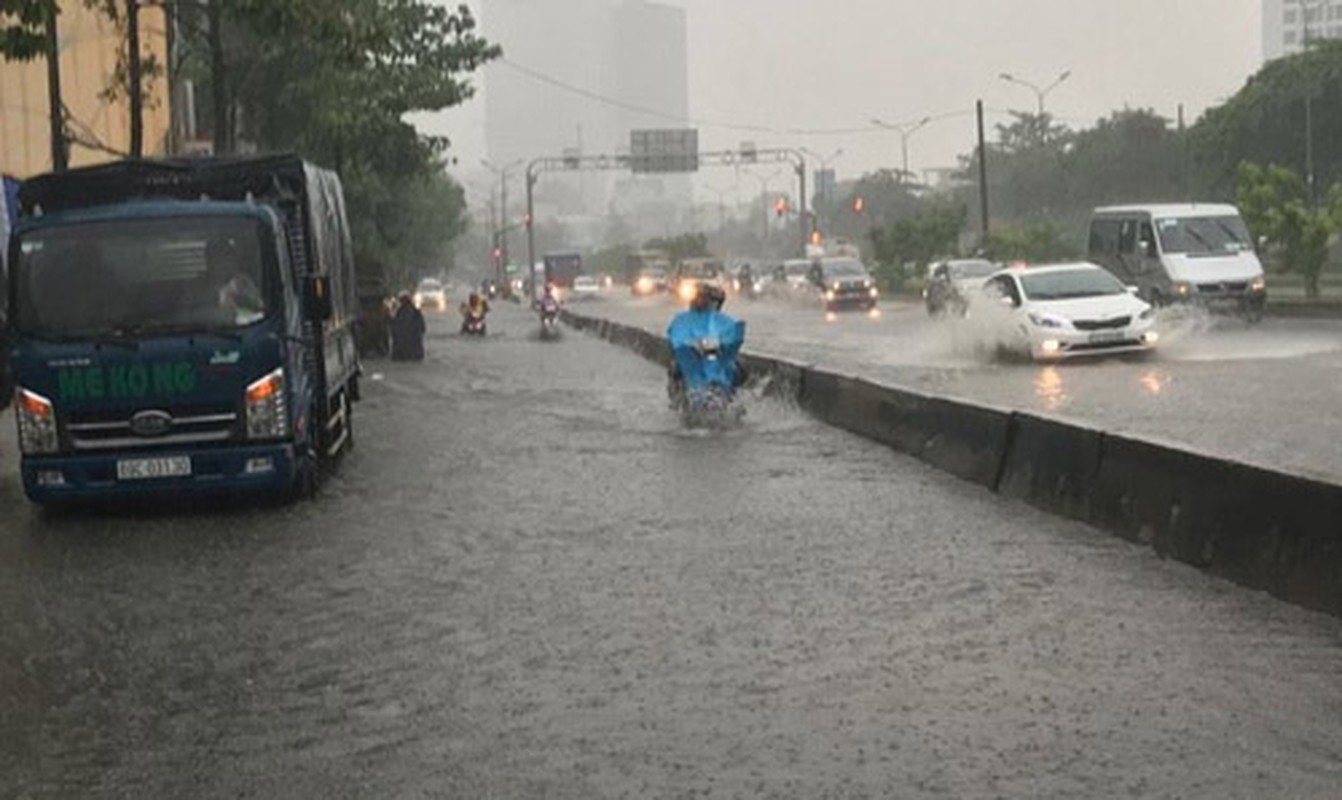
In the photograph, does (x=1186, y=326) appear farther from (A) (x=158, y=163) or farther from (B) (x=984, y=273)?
(A) (x=158, y=163)

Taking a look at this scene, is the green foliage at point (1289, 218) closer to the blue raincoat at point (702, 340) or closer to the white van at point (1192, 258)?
the white van at point (1192, 258)

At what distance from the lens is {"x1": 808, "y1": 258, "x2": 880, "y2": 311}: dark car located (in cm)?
6012

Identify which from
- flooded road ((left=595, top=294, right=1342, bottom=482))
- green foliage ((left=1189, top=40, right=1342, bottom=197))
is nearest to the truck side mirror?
flooded road ((left=595, top=294, right=1342, bottom=482))

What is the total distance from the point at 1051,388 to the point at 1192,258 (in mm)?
13135

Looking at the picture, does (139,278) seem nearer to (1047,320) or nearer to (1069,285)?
(1047,320)

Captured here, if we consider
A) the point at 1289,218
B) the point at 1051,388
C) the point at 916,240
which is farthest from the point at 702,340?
the point at 916,240

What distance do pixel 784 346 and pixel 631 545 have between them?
2670 centimetres

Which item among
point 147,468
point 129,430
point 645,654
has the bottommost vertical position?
point 645,654

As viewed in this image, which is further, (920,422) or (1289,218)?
(1289,218)

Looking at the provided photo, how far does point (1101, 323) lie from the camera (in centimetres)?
2778

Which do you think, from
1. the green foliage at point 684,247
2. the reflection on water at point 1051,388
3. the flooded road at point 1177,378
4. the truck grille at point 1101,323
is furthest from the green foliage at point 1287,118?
the green foliage at point 684,247

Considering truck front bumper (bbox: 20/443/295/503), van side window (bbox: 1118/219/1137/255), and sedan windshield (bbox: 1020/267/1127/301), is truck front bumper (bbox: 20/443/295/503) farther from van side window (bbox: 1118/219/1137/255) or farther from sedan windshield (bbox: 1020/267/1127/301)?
van side window (bbox: 1118/219/1137/255)

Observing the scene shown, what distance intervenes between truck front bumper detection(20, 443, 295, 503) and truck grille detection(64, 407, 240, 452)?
7 cm

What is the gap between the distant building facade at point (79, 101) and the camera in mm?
33594
